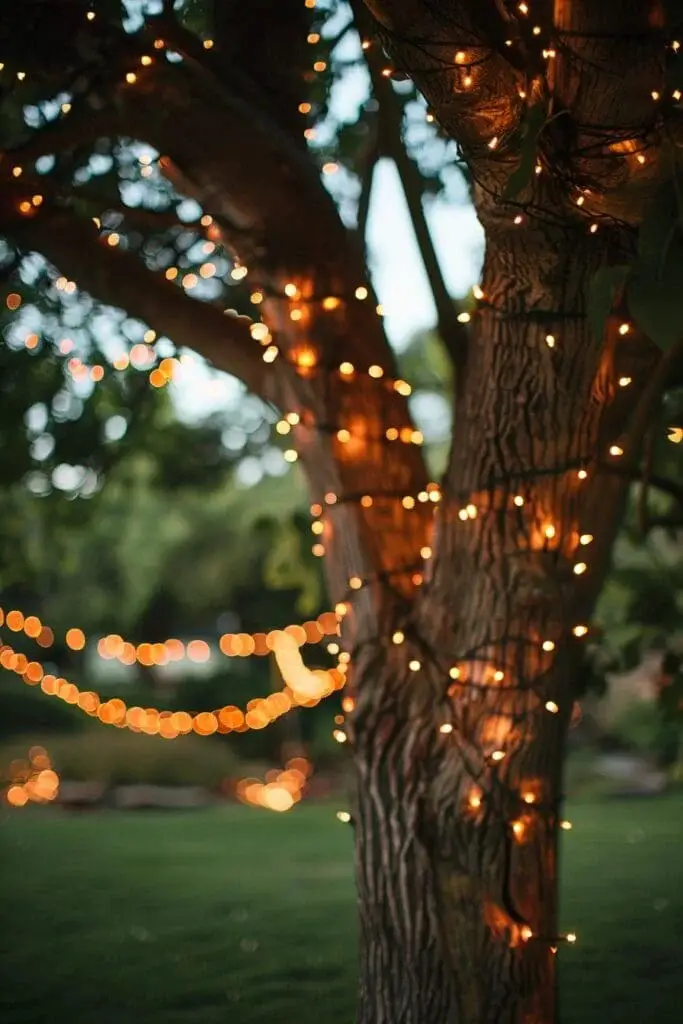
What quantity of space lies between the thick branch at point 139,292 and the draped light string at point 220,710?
7.64 m

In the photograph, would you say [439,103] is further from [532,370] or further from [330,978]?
[330,978]

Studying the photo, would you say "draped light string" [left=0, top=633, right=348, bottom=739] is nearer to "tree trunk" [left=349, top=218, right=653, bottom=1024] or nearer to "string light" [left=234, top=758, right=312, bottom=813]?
"string light" [left=234, top=758, right=312, bottom=813]

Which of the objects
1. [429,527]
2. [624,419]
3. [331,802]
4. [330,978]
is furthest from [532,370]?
[331,802]

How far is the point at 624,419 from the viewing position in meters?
3.20

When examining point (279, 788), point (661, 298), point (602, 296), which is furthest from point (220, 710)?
point (661, 298)

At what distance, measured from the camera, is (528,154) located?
2096mm

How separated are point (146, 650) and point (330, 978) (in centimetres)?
702

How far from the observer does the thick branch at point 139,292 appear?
3486 mm

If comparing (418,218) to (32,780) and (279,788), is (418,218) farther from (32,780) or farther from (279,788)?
(32,780)

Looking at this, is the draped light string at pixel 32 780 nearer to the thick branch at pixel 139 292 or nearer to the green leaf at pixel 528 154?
the thick branch at pixel 139 292

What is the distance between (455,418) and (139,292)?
93 centimetres

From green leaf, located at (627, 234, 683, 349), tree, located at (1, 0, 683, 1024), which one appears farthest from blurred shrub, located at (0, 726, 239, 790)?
green leaf, located at (627, 234, 683, 349)

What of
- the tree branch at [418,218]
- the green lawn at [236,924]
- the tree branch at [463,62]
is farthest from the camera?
the green lawn at [236,924]

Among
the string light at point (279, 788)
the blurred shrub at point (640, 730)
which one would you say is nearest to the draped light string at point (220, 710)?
the string light at point (279, 788)
